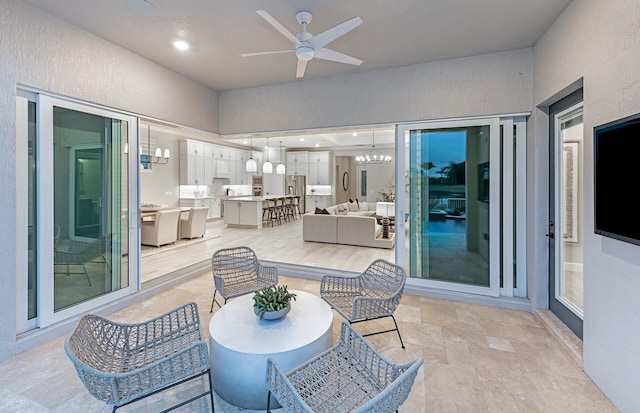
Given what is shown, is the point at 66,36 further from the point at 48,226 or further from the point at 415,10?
the point at 415,10

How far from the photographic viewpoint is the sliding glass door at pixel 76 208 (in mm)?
2684

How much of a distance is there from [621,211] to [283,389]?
219 centimetres

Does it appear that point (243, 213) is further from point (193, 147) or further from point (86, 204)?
point (86, 204)

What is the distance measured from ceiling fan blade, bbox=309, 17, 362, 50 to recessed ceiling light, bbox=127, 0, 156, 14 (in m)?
1.47

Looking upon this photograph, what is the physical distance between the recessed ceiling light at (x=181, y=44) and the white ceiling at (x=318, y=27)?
6 cm

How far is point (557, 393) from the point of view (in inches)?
78.8

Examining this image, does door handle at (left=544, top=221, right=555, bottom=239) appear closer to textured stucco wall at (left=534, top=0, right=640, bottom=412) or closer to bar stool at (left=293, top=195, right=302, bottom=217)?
textured stucco wall at (left=534, top=0, right=640, bottom=412)

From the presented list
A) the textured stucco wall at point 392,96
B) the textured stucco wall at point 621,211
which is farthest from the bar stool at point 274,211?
the textured stucco wall at point 621,211

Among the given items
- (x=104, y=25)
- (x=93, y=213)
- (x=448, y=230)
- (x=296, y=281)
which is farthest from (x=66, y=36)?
(x=448, y=230)

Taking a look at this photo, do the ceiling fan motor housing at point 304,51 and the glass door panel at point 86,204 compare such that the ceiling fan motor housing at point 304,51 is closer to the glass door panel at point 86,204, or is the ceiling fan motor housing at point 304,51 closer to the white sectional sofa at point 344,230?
the glass door panel at point 86,204

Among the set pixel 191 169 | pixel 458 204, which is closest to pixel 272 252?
pixel 458 204

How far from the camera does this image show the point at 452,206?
371 centimetres

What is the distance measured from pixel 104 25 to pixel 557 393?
4.88 meters

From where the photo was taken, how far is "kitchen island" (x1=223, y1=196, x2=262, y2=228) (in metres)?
9.29
